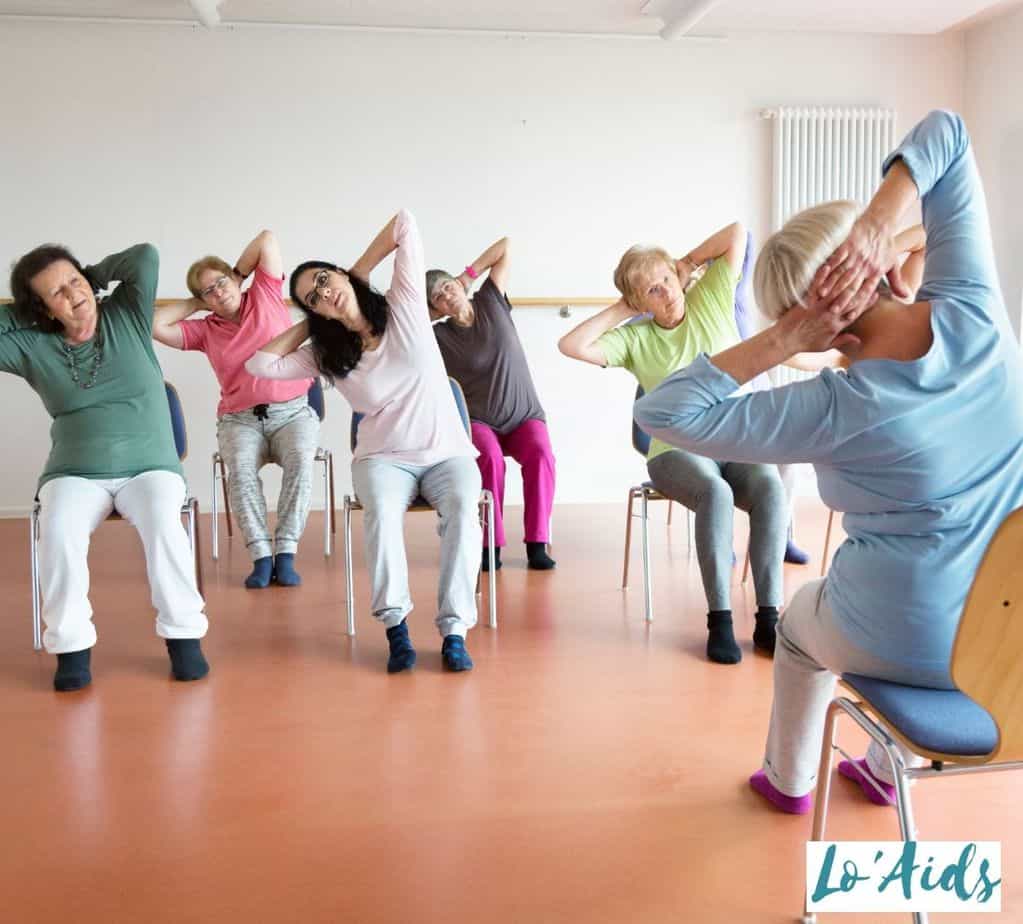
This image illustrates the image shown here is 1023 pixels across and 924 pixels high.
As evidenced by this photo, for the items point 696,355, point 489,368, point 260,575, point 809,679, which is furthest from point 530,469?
point 809,679

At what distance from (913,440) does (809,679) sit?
548 mm

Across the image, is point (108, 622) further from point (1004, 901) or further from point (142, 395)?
point (1004, 901)

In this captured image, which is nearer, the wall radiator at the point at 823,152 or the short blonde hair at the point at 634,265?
the short blonde hair at the point at 634,265

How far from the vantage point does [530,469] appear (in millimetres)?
4039

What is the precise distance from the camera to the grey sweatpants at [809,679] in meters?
1.53

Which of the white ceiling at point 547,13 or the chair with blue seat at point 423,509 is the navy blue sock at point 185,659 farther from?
the white ceiling at point 547,13

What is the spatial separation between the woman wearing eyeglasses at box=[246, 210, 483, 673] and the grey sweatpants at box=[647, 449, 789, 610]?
0.65m

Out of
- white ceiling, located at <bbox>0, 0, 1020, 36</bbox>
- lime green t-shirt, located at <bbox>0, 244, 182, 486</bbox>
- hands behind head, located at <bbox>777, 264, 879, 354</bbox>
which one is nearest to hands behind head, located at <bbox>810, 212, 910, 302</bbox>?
hands behind head, located at <bbox>777, 264, 879, 354</bbox>

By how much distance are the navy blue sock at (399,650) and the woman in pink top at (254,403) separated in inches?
40.7

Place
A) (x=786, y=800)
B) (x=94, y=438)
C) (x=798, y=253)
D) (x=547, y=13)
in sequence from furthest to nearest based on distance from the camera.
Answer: (x=547, y=13), (x=94, y=438), (x=786, y=800), (x=798, y=253)

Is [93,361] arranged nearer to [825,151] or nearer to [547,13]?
[547,13]

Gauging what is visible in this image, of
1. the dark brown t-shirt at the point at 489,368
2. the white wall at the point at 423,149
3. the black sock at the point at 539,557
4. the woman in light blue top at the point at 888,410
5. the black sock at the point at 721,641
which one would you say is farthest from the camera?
the white wall at the point at 423,149

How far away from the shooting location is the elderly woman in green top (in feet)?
9.10

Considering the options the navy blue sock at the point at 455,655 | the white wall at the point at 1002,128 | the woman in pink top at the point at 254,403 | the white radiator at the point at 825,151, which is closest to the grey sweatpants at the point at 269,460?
the woman in pink top at the point at 254,403
